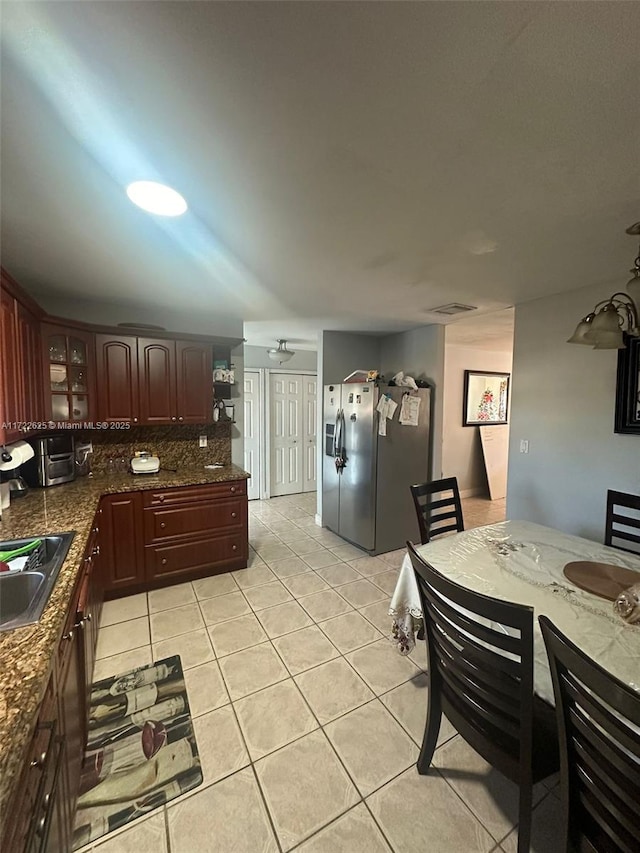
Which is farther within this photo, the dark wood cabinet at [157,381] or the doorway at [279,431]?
the doorway at [279,431]

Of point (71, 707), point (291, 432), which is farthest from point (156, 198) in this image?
point (291, 432)

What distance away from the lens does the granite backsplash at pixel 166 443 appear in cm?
321

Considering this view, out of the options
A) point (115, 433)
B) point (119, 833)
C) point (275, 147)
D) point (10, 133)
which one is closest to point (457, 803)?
point (119, 833)

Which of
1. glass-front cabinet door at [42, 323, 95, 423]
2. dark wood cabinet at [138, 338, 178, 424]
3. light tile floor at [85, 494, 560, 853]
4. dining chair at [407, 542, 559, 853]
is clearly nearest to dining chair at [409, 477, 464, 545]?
light tile floor at [85, 494, 560, 853]

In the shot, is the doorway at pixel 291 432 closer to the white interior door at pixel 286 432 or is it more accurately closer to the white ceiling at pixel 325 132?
the white interior door at pixel 286 432

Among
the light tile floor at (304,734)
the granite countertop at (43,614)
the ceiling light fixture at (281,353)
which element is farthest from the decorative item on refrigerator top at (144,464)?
the ceiling light fixture at (281,353)

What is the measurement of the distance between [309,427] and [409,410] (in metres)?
2.47

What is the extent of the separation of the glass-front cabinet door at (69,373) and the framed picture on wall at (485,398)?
16.1 feet

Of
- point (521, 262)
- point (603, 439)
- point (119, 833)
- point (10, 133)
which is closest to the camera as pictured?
point (10, 133)

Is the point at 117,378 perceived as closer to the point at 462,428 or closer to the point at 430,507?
the point at 430,507

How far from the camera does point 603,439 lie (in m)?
2.53

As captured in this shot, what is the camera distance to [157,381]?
125 inches

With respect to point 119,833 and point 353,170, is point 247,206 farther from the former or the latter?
point 119,833

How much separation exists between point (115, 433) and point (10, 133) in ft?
8.26
